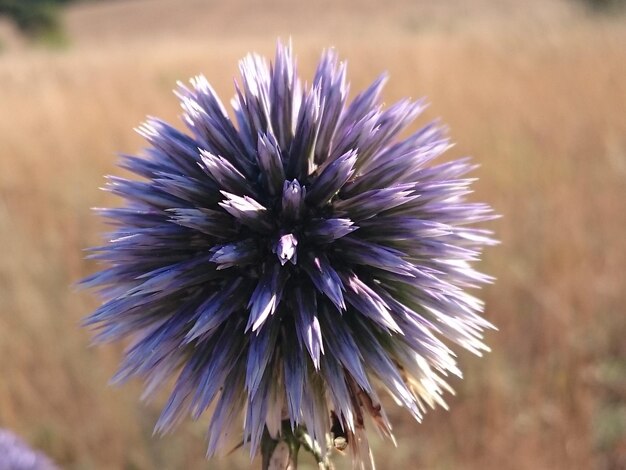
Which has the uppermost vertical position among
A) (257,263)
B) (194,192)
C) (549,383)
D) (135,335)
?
(194,192)

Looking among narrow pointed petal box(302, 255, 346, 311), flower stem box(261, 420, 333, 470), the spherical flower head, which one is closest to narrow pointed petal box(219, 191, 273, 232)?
the spherical flower head

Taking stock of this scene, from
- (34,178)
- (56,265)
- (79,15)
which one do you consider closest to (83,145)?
(34,178)

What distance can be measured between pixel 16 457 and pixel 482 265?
2277 millimetres

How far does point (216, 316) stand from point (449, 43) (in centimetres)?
713

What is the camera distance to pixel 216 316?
969 mm

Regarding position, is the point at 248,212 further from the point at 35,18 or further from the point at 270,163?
the point at 35,18

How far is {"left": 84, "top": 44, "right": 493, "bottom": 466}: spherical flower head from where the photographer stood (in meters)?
0.97

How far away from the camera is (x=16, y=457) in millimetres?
1386

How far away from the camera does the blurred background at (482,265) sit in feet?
7.32

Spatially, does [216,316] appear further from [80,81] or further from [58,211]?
[80,81]

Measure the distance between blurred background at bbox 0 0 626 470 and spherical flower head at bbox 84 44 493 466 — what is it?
1.29 metres

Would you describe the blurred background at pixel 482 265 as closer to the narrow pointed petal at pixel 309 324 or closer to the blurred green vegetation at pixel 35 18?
the narrow pointed petal at pixel 309 324

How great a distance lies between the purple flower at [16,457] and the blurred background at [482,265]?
32.7 inches

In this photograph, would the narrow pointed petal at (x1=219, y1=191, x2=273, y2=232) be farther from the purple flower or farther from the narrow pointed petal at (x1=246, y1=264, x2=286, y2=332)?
the purple flower
